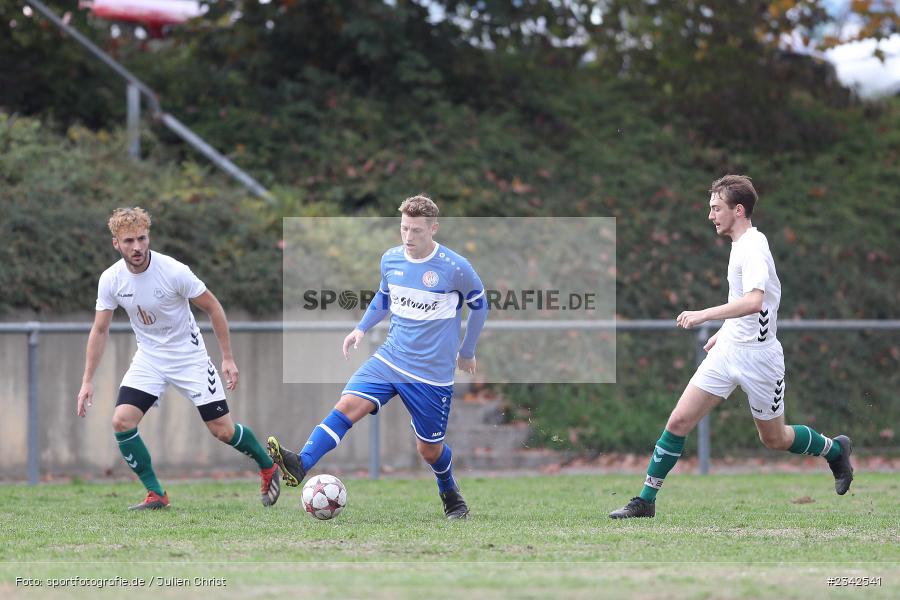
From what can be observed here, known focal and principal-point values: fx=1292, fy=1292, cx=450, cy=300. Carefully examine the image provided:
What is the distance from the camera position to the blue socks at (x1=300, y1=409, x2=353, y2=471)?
7.78 metres

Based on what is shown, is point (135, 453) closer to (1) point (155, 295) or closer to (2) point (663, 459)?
(1) point (155, 295)

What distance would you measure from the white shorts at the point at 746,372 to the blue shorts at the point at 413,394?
1614 millimetres

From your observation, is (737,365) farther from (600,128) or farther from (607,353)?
(600,128)

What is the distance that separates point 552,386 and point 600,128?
5476 mm

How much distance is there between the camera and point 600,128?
18.2 meters

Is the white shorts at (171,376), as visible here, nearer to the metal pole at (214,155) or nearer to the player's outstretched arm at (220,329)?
the player's outstretched arm at (220,329)

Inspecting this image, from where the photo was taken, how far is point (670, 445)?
8258mm

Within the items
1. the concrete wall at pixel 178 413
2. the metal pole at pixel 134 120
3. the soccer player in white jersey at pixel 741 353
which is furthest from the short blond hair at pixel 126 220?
the metal pole at pixel 134 120

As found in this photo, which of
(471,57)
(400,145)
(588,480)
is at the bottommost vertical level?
(588,480)

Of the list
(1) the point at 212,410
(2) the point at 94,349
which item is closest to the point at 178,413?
(1) the point at 212,410

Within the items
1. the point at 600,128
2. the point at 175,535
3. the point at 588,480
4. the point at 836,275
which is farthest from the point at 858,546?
the point at 600,128

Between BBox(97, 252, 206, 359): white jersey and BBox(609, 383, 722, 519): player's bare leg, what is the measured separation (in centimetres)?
315

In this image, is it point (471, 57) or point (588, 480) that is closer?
point (588, 480)

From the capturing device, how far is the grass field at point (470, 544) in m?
5.29
